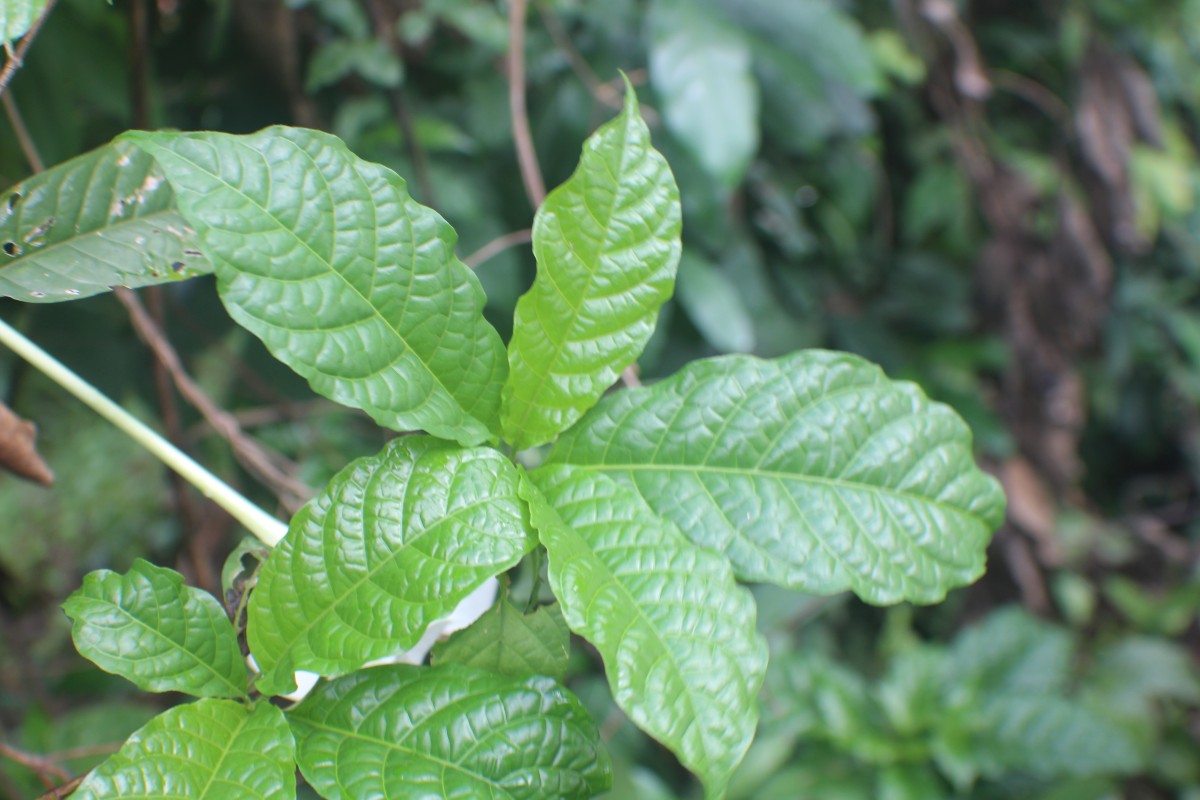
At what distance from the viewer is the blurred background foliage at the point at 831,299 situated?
1.13 meters

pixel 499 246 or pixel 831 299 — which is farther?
pixel 831 299

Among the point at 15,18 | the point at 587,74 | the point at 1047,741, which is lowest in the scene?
the point at 1047,741

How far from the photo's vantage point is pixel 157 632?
1.34 ft

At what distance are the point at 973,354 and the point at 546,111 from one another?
113 centimetres

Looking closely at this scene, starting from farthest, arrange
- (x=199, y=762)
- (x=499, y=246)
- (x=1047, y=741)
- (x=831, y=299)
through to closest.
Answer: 1. (x=831, y=299)
2. (x=1047, y=741)
3. (x=499, y=246)
4. (x=199, y=762)

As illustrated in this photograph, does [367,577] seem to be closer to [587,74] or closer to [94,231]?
[94,231]

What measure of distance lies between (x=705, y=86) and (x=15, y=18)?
0.89m

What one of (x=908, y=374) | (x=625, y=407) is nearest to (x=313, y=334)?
(x=625, y=407)

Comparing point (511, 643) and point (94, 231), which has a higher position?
point (94, 231)

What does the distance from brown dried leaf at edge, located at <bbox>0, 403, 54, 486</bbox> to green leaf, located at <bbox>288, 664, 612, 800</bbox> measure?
0.94 ft

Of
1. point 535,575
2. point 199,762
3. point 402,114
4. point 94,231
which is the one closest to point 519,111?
point 402,114

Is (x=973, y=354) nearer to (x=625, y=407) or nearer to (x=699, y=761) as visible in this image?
(x=625, y=407)

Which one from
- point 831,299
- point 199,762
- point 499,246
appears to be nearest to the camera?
point 199,762

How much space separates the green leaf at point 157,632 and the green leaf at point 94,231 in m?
0.17
